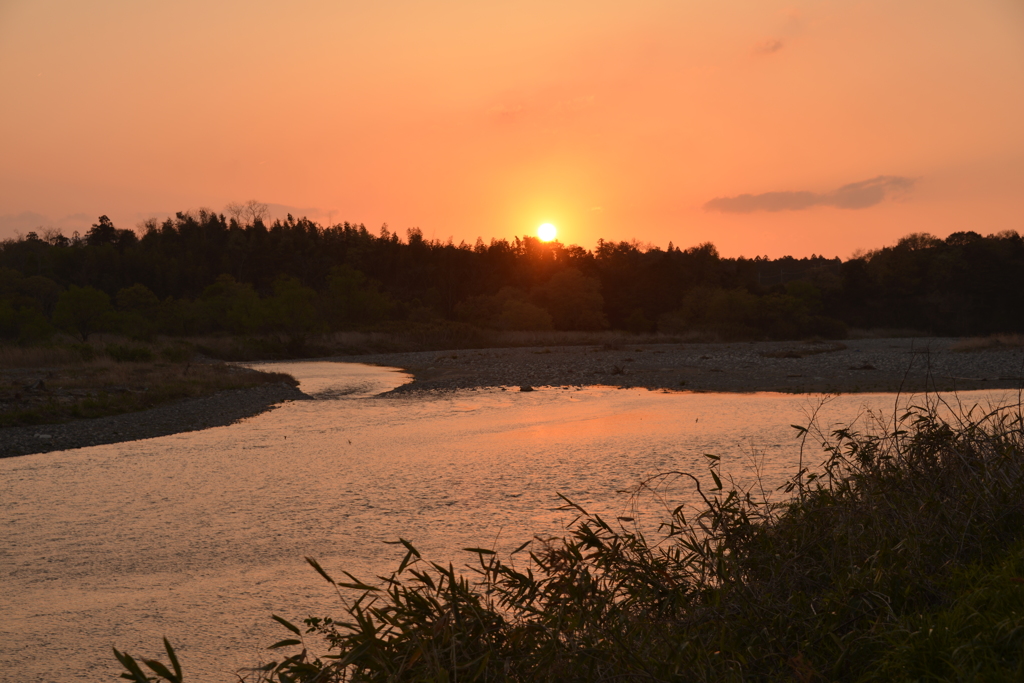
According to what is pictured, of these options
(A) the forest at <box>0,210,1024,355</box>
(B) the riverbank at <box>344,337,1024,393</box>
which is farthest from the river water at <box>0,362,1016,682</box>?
(A) the forest at <box>0,210,1024,355</box>

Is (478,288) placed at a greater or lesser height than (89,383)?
greater

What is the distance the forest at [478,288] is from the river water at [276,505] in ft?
165

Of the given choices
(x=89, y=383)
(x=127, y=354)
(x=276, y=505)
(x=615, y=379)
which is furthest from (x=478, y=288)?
(x=276, y=505)

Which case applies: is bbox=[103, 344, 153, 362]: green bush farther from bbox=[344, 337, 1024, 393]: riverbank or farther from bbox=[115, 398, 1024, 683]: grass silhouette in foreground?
bbox=[115, 398, 1024, 683]: grass silhouette in foreground

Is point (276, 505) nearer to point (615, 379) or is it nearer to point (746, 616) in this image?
point (746, 616)

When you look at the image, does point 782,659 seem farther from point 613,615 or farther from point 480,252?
point 480,252

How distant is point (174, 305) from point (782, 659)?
285ft

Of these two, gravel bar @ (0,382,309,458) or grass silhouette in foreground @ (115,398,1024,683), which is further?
gravel bar @ (0,382,309,458)

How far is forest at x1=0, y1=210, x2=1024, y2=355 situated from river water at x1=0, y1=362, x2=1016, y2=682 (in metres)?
50.2

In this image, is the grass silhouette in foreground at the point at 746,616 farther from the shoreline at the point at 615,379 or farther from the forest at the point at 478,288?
the forest at the point at 478,288

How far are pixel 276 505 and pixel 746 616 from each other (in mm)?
8965

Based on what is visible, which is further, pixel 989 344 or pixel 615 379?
pixel 989 344

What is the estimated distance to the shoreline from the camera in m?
20.5

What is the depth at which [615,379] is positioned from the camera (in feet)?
116
